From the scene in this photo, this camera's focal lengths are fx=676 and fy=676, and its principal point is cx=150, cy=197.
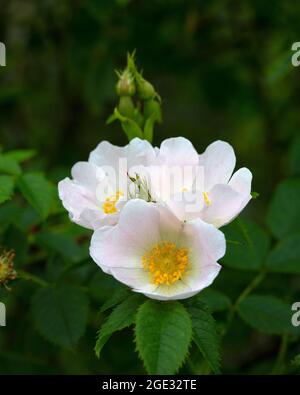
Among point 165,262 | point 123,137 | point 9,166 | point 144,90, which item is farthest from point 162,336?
point 123,137

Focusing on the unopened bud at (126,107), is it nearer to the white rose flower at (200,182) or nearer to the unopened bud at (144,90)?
the unopened bud at (144,90)

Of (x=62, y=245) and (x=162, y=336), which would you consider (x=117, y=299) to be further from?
(x=62, y=245)

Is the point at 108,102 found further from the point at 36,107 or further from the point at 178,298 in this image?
the point at 178,298

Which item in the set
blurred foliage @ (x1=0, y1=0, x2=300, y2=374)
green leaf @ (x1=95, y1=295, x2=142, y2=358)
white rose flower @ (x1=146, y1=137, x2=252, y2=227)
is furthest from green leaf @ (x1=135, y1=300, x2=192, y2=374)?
blurred foliage @ (x1=0, y1=0, x2=300, y2=374)

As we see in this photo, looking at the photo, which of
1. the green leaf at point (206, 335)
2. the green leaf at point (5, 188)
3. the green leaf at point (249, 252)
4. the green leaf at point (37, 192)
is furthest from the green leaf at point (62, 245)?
the green leaf at point (206, 335)

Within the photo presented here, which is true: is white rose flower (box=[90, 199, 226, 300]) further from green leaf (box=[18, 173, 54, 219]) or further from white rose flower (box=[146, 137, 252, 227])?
green leaf (box=[18, 173, 54, 219])
